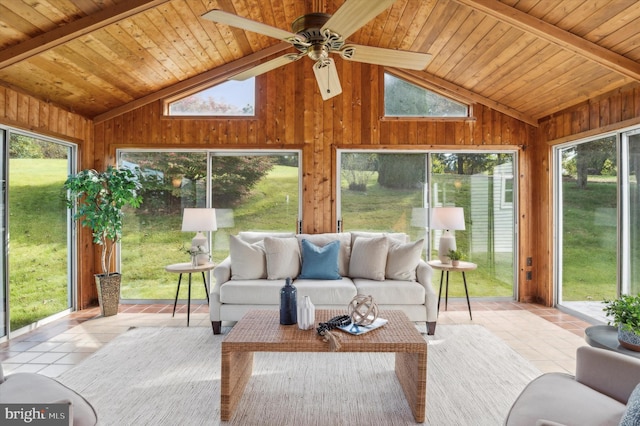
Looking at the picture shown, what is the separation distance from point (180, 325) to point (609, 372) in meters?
3.64

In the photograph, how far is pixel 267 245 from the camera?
4.02 meters

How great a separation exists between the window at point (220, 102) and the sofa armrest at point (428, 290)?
114 inches

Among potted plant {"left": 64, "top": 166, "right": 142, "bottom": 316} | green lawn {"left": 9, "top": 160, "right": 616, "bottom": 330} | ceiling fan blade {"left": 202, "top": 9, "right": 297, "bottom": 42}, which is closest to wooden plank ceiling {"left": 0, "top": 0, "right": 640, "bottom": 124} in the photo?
potted plant {"left": 64, "top": 166, "right": 142, "bottom": 316}

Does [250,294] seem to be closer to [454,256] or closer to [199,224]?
[199,224]

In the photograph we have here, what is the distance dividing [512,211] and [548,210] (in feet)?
1.37

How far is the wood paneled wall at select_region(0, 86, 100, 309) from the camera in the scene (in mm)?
3576

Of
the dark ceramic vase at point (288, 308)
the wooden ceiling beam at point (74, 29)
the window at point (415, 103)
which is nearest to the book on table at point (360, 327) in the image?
the dark ceramic vase at point (288, 308)

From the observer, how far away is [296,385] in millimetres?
2650

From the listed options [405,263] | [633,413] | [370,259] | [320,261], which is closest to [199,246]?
[320,261]

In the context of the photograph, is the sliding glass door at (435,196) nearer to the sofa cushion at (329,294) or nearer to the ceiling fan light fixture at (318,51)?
the sofa cushion at (329,294)

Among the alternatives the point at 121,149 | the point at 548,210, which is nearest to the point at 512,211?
the point at 548,210

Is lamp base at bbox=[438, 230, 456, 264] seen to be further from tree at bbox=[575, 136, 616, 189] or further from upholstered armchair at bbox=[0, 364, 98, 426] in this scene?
upholstered armchair at bbox=[0, 364, 98, 426]

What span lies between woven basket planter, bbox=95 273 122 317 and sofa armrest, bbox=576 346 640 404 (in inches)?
176

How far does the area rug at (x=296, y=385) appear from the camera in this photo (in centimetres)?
225
